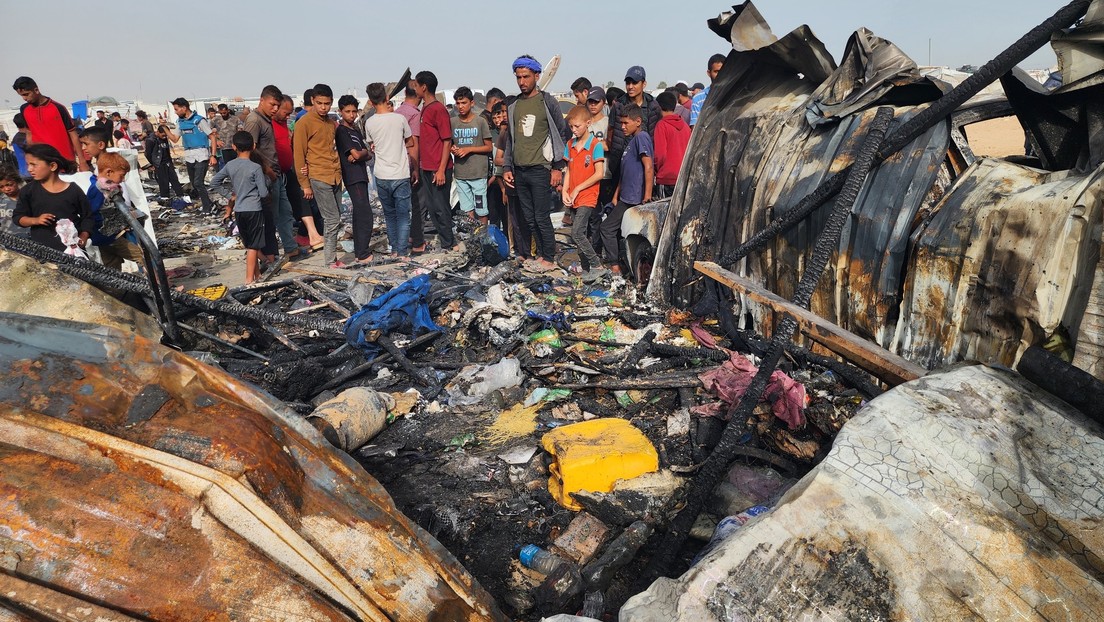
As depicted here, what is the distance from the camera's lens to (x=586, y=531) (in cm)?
325

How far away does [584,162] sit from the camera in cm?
756

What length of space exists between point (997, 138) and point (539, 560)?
20.9 meters

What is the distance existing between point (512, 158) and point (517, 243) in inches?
55.5

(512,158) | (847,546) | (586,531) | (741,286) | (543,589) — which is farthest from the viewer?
(512,158)

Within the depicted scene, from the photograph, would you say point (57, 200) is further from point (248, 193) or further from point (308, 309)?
point (308, 309)

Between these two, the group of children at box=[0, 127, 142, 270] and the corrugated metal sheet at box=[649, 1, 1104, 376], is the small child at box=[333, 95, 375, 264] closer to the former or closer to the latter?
the group of children at box=[0, 127, 142, 270]

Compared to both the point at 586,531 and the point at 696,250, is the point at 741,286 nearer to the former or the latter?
→ the point at 586,531

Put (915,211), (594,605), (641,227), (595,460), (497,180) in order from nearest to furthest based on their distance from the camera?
(594,605) → (595,460) → (915,211) → (641,227) → (497,180)

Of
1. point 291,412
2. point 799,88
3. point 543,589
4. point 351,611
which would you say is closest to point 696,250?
point 799,88

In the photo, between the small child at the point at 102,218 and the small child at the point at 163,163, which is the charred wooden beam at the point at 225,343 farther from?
the small child at the point at 163,163

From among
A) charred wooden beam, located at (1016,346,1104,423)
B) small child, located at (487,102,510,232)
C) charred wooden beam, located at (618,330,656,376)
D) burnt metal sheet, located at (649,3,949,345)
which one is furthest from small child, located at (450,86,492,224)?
charred wooden beam, located at (1016,346,1104,423)

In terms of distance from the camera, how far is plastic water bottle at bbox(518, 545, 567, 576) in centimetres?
302

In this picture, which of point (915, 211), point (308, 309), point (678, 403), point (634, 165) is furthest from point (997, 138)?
point (308, 309)

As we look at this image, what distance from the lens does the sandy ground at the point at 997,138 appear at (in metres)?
15.4
